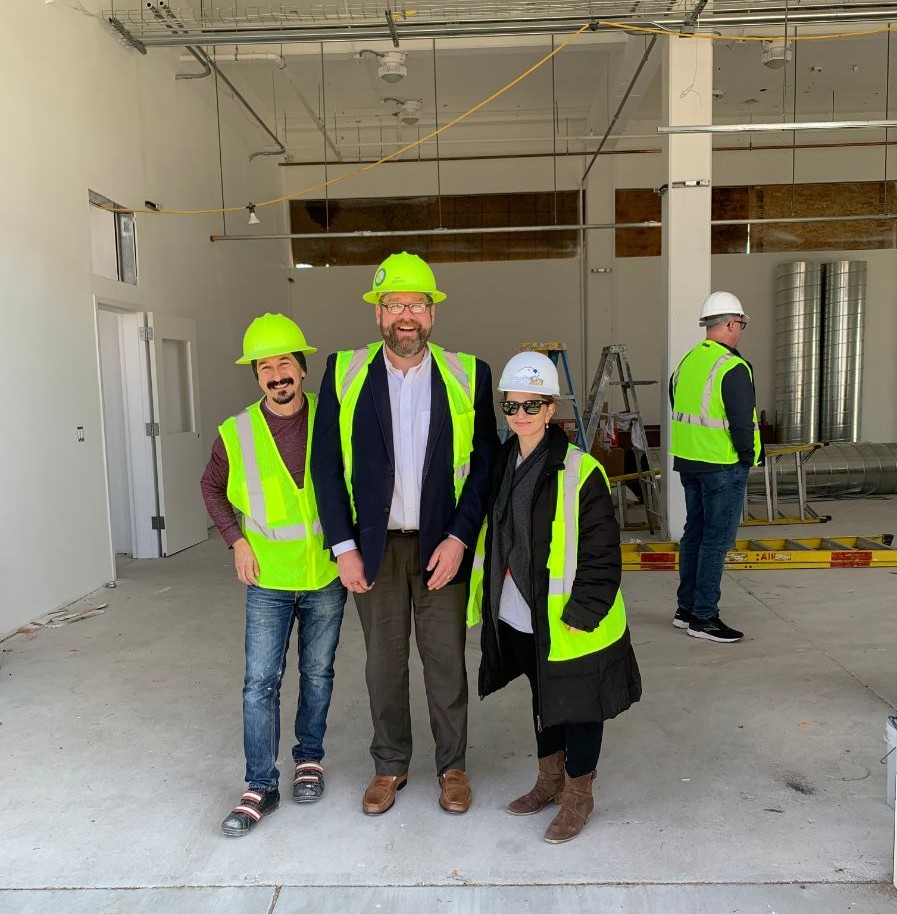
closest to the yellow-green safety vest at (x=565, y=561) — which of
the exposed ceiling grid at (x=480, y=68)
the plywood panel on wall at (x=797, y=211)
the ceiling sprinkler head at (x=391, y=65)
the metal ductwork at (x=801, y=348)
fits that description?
the exposed ceiling grid at (x=480, y=68)

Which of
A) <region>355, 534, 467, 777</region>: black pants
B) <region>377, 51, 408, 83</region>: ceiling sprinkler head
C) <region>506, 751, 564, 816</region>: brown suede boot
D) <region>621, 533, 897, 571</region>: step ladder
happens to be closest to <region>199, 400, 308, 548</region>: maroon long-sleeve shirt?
<region>355, 534, 467, 777</region>: black pants

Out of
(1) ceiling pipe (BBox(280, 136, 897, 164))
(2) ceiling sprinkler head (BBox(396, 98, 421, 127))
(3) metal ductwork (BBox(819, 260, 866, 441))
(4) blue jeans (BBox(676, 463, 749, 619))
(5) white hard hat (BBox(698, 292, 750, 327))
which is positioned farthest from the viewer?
(1) ceiling pipe (BBox(280, 136, 897, 164))

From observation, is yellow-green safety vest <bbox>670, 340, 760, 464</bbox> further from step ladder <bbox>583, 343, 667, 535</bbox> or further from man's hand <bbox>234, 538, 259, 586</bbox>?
man's hand <bbox>234, 538, 259, 586</bbox>

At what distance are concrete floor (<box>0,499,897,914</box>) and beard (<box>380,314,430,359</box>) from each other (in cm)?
145

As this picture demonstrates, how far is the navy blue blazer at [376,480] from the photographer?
2400 millimetres

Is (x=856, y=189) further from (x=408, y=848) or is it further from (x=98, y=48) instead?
(x=408, y=848)

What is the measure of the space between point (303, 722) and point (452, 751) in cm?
51

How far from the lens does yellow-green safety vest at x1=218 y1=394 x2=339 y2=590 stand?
2445mm

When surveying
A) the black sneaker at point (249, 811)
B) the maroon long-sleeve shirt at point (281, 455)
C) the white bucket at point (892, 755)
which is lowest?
the black sneaker at point (249, 811)

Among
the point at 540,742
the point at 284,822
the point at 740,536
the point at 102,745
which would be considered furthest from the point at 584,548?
the point at 740,536

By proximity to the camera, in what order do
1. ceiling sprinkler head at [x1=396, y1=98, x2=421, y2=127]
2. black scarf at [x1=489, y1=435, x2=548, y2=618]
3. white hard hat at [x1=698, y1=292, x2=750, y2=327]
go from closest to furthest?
black scarf at [x1=489, y1=435, x2=548, y2=618], white hard hat at [x1=698, y1=292, x2=750, y2=327], ceiling sprinkler head at [x1=396, y1=98, x2=421, y2=127]

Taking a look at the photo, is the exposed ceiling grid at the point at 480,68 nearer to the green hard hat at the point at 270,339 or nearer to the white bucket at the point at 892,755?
the green hard hat at the point at 270,339

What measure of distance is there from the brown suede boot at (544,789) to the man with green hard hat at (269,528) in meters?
0.79

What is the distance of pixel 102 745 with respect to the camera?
3137 millimetres
